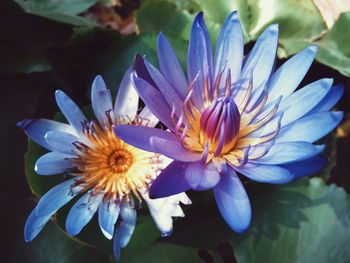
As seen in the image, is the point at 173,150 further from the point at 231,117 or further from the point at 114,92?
the point at 114,92

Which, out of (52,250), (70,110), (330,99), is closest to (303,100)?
(330,99)

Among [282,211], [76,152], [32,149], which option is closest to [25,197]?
[32,149]

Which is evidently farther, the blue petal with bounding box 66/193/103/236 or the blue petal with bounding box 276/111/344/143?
the blue petal with bounding box 66/193/103/236

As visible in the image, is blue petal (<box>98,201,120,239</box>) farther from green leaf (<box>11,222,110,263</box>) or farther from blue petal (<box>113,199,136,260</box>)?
green leaf (<box>11,222,110,263</box>)

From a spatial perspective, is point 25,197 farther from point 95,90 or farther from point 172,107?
point 172,107

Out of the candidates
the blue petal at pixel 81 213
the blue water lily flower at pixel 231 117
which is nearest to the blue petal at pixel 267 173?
the blue water lily flower at pixel 231 117

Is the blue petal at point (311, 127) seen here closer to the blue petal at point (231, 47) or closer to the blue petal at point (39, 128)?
the blue petal at point (231, 47)

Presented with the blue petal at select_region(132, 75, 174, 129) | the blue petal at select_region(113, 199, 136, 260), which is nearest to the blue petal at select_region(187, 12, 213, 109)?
the blue petal at select_region(132, 75, 174, 129)
